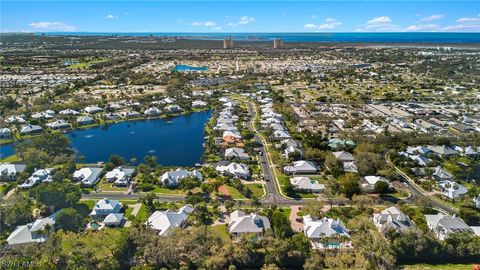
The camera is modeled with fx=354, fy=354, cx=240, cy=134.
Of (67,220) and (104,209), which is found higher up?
(67,220)

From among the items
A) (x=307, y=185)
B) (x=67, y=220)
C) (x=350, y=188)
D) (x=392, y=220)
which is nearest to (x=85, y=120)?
(x=67, y=220)

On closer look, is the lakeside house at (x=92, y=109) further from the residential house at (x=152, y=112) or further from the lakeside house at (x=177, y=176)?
the lakeside house at (x=177, y=176)

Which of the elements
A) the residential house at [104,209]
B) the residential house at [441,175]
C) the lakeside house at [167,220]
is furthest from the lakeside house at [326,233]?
the residential house at [441,175]

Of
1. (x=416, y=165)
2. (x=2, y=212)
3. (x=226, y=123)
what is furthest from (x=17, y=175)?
(x=416, y=165)

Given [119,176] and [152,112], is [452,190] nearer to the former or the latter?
[119,176]

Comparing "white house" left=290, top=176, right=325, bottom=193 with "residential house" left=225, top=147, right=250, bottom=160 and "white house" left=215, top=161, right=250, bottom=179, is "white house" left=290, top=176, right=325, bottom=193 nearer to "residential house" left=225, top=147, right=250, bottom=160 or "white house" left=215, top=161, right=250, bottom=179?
"white house" left=215, top=161, right=250, bottom=179
